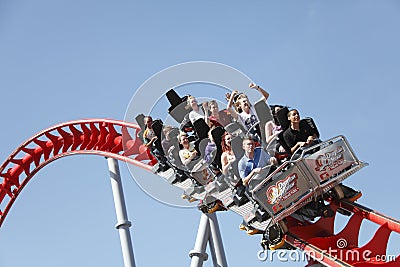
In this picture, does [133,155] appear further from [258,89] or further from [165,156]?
[258,89]

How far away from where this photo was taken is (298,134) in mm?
5914

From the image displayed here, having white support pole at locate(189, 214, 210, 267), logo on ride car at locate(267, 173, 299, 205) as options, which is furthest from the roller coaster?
white support pole at locate(189, 214, 210, 267)

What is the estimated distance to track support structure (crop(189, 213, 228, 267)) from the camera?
7.68 meters

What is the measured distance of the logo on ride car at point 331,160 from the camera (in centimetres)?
547

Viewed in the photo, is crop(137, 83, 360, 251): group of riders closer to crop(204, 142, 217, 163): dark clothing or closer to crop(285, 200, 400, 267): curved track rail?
crop(204, 142, 217, 163): dark clothing

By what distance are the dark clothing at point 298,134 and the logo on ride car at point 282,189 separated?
1.90 ft

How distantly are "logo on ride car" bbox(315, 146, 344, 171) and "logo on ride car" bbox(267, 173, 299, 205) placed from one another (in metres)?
0.24

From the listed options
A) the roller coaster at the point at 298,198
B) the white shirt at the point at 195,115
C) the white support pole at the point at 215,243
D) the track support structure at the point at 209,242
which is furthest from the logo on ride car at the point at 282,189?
the white support pole at the point at 215,243

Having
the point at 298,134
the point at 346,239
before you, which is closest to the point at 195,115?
the point at 298,134

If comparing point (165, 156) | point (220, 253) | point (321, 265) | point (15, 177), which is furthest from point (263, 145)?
point (15, 177)

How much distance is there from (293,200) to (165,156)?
2.37m

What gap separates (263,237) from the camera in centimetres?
563

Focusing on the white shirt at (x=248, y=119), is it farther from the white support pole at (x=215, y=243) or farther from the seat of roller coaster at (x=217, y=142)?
the white support pole at (x=215, y=243)

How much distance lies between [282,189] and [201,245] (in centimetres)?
265
